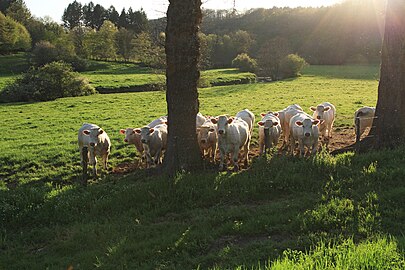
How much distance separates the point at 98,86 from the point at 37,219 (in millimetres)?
43402

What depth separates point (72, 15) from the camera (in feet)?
434

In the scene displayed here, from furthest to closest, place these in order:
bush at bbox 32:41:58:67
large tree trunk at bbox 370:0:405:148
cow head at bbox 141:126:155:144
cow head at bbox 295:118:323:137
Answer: bush at bbox 32:41:58:67 < cow head at bbox 141:126:155:144 < cow head at bbox 295:118:323:137 < large tree trunk at bbox 370:0:405:148

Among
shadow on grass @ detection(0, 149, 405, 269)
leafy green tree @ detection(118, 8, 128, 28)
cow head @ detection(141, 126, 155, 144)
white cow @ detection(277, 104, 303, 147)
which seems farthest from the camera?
leafy green tree @ detection(118, 8, 128, 28)

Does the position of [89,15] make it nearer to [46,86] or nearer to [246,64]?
[246,64]

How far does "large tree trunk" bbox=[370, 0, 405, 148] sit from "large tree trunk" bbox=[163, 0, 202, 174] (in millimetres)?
6230

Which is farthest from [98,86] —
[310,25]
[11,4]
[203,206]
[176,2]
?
[11,4]

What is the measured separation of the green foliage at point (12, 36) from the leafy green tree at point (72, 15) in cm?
4449

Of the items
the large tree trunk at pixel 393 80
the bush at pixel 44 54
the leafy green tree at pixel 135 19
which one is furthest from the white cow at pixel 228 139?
the leafy green tree at pixel 135 19

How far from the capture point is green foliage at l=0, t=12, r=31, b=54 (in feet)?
276

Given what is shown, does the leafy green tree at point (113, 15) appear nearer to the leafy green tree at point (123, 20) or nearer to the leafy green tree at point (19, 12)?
the leafy green tree at point (123, 20)

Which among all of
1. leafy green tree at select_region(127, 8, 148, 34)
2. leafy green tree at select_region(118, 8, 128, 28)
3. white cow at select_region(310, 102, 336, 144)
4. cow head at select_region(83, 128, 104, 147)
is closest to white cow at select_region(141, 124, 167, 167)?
cow head at select_region(83, 128, 104, 147)

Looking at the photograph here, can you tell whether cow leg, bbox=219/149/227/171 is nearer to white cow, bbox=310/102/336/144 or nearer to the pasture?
the pasture

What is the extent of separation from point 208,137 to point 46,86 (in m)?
33.4

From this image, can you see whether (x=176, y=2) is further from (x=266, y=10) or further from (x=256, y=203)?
(x=266, y=10)
